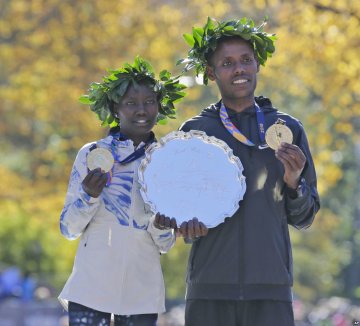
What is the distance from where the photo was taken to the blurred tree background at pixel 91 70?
565 inches

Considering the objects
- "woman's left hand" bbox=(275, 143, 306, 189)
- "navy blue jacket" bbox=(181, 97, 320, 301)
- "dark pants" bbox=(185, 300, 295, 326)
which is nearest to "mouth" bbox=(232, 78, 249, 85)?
"navy blue jacket" bbox=(181, 97, 320, 301)

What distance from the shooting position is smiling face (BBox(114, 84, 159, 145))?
572cm

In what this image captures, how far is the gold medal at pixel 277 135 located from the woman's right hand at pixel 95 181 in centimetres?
89

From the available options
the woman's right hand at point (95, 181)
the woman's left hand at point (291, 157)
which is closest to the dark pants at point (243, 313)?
the woman's left hand at point (291, 157)

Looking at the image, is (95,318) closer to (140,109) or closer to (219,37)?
(140,109)

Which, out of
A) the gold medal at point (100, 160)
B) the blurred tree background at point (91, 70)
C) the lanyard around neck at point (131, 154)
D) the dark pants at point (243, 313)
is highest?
the blurred tree background at point (91, 70)

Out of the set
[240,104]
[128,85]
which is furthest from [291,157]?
[128,85]

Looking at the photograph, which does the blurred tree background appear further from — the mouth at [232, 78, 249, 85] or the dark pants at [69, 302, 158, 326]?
the dark pants at [69, 302, 158, 326]

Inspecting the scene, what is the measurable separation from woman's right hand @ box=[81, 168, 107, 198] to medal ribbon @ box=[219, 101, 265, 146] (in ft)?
2.27

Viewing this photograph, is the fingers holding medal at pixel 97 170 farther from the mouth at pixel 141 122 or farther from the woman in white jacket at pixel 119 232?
the mouth at pixel 141 122

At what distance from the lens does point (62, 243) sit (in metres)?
23.3

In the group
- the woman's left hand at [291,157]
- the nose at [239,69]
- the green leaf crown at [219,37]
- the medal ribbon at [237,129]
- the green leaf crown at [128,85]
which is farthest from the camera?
the green leaf crown at [128,85]

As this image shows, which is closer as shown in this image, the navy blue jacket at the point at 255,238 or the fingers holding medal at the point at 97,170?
the navy blue jacket at the point at 255,238

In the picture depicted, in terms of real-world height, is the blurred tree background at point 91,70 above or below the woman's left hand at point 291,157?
above
